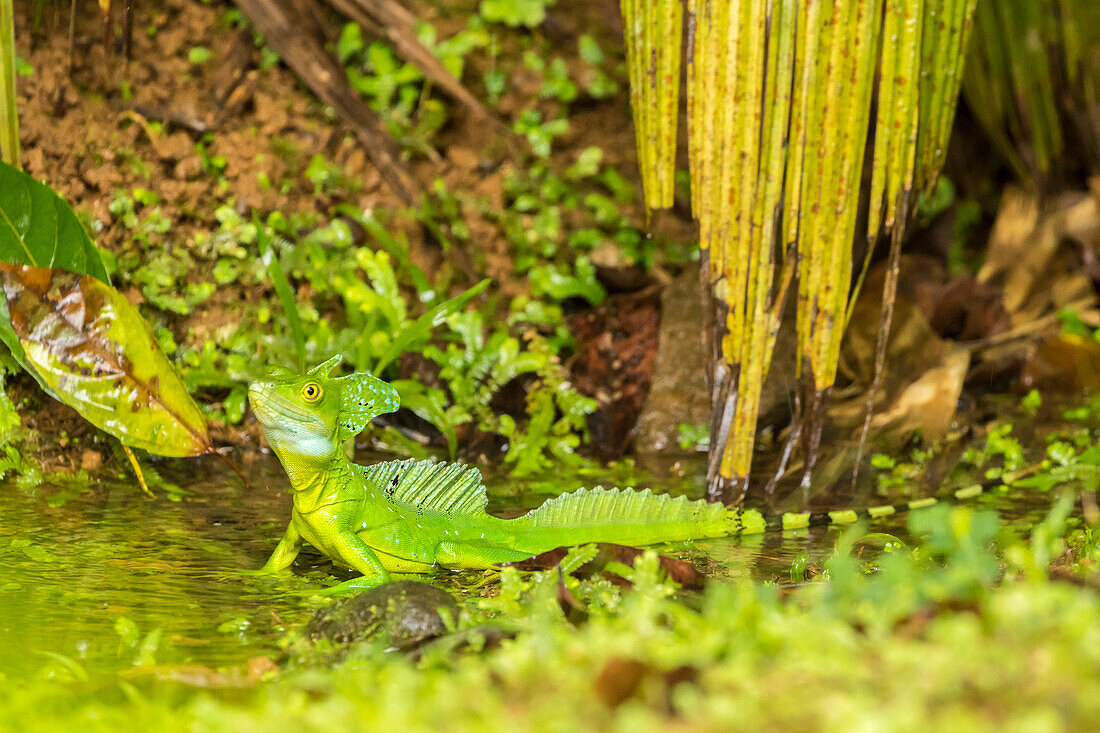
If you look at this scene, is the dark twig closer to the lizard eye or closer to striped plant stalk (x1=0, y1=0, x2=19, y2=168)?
striped plant stalk (x1=0, y1=0, x2=19, y2=168)

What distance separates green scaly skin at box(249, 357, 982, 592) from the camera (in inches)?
103

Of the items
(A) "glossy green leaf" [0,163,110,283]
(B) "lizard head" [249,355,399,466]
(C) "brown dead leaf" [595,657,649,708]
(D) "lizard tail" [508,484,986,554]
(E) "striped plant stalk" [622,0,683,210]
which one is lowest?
(D) "lizard tail" [508,484,986,554]

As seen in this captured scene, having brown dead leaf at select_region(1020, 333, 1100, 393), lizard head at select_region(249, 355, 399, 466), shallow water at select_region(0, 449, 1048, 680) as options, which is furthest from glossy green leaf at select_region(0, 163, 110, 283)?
brown dead leaf at select_region(1020, 333, 1100, 393)

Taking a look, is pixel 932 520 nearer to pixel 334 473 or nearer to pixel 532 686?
pixel 532 686

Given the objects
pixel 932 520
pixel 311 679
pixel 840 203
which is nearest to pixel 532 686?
pixel 311 679

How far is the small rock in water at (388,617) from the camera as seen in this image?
1.95 metres

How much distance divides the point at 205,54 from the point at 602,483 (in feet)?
10.6

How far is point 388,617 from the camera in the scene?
1994 millimetres

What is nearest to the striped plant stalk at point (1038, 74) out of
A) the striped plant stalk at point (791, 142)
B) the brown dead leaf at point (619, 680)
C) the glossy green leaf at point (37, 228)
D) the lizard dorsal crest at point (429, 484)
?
the striped plant stalk at point (791, 142)

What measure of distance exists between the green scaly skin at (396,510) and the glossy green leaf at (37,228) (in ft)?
3.70

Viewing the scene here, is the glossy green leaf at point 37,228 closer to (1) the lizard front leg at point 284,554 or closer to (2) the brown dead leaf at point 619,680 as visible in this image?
(1) the lizard front leg at point 284,554

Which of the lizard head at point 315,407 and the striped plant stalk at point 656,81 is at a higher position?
the striped plant stalk at point 656,81

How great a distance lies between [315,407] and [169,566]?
0.57 m

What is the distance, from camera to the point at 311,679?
153 cm
